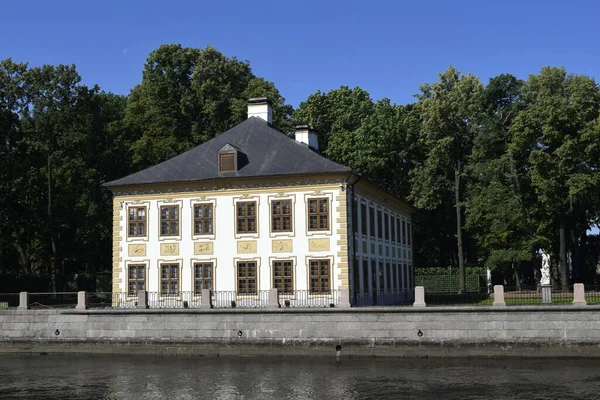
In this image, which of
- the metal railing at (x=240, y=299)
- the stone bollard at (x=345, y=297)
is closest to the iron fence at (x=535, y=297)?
the stone bollard at (x=345, y=297)

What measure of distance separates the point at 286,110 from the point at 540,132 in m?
21.0

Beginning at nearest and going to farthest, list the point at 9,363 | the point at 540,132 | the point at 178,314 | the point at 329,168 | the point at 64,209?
the point at 9,363 < the point at 178,314 < the point at 329,168 < the point at 540,132 < the point at 64,209

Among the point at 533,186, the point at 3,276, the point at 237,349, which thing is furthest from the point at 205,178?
the point at 533,186

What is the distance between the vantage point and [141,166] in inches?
2280

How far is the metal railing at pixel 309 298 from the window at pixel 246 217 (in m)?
3.62

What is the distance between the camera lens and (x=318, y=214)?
1432 inches

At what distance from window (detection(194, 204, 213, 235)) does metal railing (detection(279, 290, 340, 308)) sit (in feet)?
16.6

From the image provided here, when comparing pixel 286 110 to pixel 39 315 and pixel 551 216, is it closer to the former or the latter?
pixel 551 216

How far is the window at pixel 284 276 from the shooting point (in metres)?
36.4

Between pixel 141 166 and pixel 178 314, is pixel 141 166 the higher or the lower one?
the higher one

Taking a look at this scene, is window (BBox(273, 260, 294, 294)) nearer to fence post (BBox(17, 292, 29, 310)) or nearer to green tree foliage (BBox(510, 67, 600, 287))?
fence post (BBox(17, 292, 29, 310))

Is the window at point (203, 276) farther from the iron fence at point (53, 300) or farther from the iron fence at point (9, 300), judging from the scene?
the iron fence at point (9, 300)

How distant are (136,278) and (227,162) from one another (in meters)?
7.11

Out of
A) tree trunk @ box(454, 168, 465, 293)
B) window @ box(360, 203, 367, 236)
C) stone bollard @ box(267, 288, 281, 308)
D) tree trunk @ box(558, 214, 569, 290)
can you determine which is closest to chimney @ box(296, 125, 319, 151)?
window @ box(360, 203, 367, 236)
